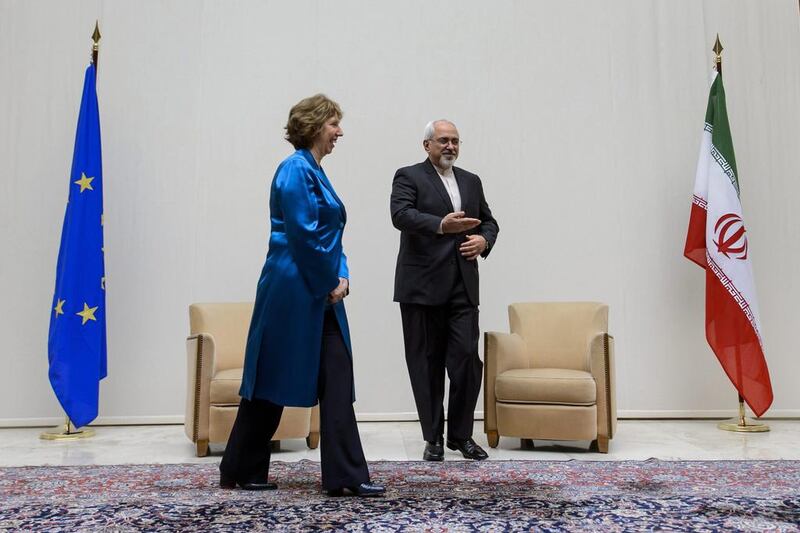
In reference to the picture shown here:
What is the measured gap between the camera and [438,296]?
3723mm

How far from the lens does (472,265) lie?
3818 millimetres

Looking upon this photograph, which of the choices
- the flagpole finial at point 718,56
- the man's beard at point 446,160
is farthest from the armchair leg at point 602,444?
the flagpole finial at point 718,56

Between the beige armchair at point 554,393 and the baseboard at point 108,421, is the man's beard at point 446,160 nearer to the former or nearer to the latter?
the beige armchair at point 554,393

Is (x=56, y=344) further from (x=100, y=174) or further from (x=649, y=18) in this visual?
(x=649, y=18)

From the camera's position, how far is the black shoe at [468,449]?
364 centimetres

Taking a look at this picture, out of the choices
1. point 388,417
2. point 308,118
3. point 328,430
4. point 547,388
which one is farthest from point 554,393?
point 308,118

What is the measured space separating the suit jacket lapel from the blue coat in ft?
4.36

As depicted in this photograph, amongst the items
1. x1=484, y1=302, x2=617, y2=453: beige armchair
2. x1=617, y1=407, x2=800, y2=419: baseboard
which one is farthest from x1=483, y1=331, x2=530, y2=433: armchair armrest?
x1=617, y1=407, x2=800, y2=419: baseboard

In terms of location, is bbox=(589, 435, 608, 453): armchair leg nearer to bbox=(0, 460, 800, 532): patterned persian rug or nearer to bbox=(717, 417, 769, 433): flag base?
bbox=(0, 460, 800, 532): patterned persian rug

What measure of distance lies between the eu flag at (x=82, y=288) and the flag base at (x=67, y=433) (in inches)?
4.1

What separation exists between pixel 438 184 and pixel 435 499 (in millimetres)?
1856

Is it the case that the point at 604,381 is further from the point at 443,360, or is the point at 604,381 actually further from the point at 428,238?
the point at 428,238

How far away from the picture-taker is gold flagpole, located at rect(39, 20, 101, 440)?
15.0ft

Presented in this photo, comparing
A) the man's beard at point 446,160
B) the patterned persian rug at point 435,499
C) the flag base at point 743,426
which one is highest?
the man's beard at point 446,160
